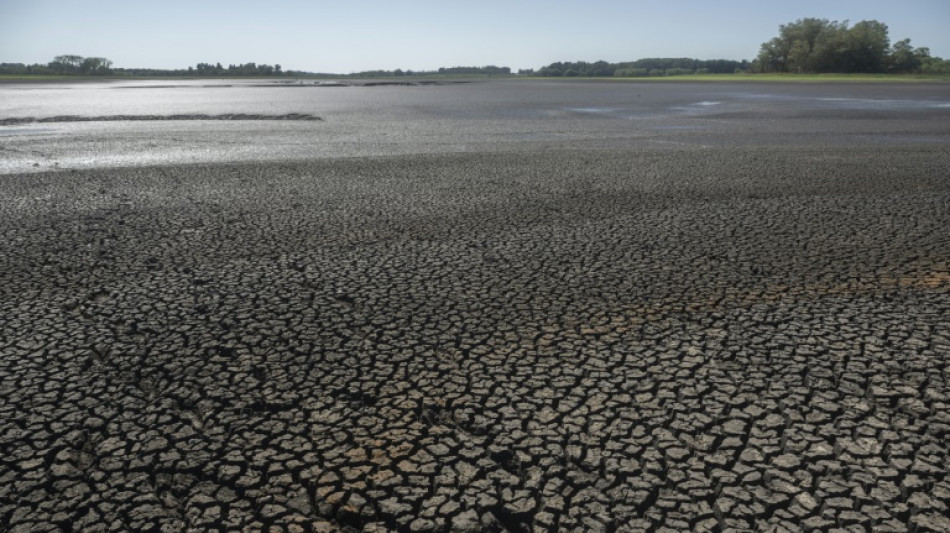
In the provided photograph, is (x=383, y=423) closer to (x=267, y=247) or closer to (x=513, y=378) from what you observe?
(x=513, y=378)

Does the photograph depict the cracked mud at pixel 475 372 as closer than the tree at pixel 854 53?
Yes

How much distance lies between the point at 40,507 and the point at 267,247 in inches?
93.0

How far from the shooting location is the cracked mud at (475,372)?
1521 mm

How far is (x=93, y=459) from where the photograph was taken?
1.67m

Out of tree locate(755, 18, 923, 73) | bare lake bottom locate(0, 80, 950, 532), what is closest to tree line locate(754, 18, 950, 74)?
tree locate(755, 18, 923, 73)

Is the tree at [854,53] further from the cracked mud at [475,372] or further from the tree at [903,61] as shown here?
the cracked mud at [475,372]

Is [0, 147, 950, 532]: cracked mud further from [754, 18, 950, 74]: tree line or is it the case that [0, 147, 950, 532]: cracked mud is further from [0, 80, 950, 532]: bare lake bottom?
[754, 18, 950, 74]: tree line

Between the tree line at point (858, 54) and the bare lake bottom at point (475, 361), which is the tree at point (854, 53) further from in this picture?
the bare lake bottom at point (475, 361)

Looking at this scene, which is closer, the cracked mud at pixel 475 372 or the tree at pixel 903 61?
the cracked mud at pixel 475 372

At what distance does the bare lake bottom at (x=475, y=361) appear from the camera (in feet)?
5.01

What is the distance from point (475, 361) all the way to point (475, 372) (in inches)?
3.4

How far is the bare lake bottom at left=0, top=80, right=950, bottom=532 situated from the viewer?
1.53 m

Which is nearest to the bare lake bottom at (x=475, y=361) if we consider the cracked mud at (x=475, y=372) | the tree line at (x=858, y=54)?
the cracked mud at (x=475, y=372)

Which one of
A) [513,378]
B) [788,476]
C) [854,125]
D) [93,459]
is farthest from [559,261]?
[854,125]
